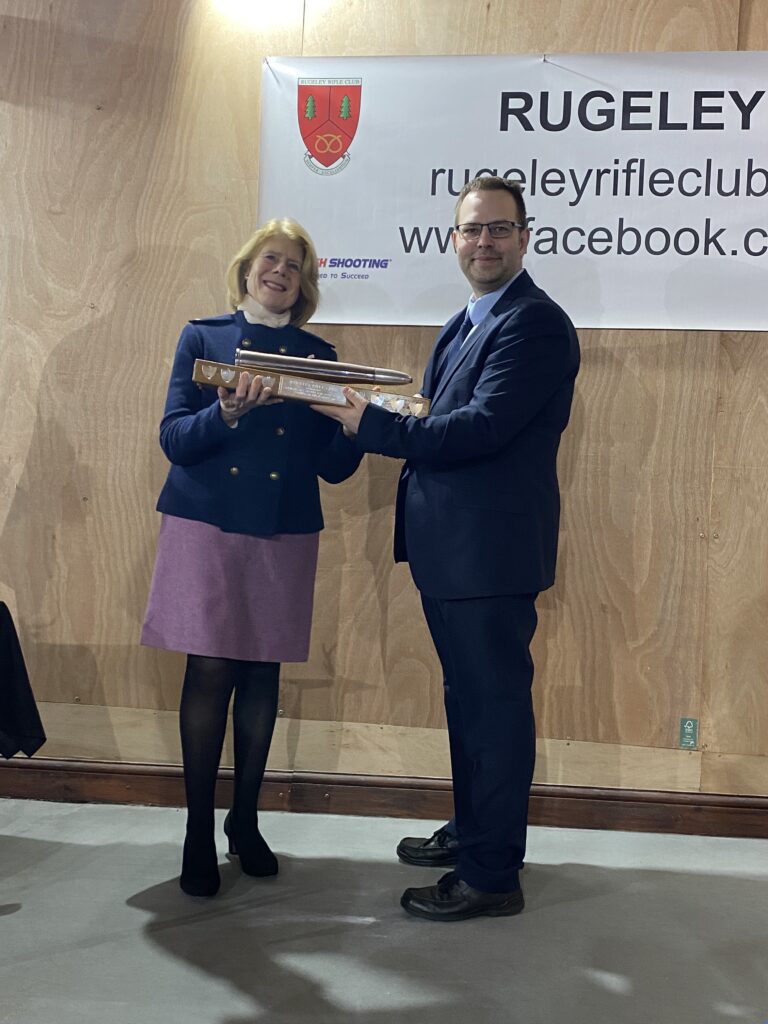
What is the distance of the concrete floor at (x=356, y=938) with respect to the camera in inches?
71.4

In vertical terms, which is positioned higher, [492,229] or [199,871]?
[492,229]

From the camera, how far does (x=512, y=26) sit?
2.93 meters

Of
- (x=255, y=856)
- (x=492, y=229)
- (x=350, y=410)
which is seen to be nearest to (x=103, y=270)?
(x=350, y=410)

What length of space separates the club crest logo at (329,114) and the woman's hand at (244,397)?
1.07 m

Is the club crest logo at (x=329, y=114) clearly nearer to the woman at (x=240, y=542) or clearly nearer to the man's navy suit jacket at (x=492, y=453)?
the woman at (x=240, y=542)

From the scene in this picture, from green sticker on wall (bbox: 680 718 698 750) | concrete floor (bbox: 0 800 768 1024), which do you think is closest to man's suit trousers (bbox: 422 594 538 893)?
concrete floor (bbox: 0 800 768 1024)

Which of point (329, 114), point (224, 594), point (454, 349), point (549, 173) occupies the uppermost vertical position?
point (329, 114)

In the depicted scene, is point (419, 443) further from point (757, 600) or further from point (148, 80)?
point (148, 80)

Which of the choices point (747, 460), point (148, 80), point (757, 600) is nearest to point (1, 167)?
point (148, 80)

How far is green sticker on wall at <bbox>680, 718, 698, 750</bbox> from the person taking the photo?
116 inches

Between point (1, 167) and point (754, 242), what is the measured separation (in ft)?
7.20

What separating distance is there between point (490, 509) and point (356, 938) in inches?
36.6

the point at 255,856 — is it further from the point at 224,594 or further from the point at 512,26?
the point at 512,26

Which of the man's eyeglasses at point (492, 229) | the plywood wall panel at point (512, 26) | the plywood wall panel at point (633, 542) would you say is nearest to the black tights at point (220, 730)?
the plywood wall panel at point (633, 542)
